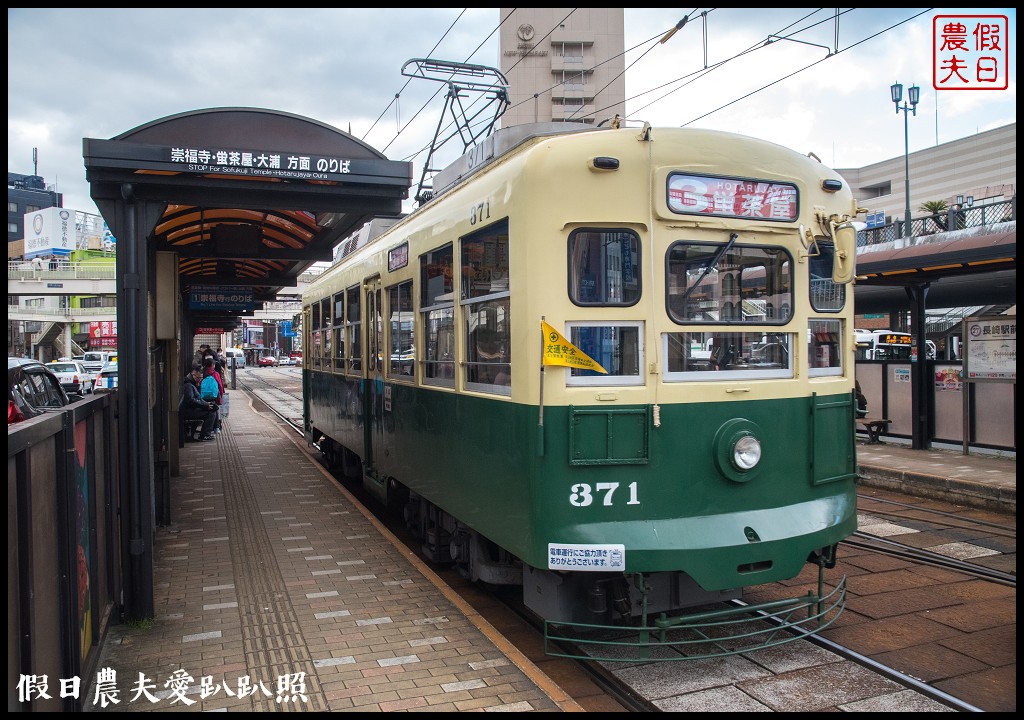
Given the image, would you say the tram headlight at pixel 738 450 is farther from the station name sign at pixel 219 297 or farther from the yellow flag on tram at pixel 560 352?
the station name sign at pixel 219 297

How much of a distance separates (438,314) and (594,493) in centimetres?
206

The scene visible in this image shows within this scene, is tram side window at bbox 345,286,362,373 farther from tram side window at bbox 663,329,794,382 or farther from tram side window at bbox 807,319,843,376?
tram side window at bbox 807,319,843,376

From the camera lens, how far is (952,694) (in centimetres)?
429

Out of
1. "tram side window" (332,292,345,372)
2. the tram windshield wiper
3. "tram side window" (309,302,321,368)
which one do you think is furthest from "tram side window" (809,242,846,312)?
"tram side window" (309,302,321,368)

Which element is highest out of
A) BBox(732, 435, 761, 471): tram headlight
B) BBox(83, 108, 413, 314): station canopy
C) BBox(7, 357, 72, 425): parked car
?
BBox(83, 108, 413, 314): station canopy

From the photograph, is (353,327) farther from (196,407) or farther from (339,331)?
(196,407)

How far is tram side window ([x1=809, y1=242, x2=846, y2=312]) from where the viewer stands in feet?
16.7

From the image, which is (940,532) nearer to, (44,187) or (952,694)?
(952,694)

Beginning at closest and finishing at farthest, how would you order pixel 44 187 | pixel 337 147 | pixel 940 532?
pixel 337 147
pixel 940 532
pixel 44 187

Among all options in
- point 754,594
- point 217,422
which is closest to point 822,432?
point 754,594

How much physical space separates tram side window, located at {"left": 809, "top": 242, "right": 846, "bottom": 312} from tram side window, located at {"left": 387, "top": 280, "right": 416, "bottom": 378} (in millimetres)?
3047

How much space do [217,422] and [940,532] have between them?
1409 cm

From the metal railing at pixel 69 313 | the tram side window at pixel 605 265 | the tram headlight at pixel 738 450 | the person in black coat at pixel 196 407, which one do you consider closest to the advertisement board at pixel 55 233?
the metal railing at pixel 69 313

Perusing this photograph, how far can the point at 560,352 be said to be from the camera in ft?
14.5
